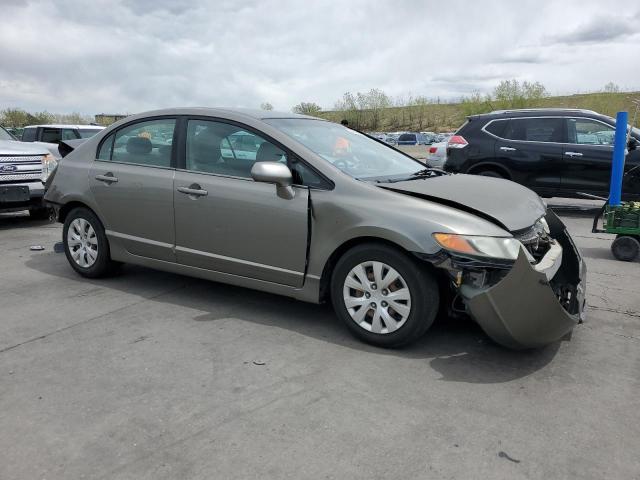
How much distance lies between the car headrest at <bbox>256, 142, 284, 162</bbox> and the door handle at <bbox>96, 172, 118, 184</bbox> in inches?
60.7

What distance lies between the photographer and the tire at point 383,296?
359cm

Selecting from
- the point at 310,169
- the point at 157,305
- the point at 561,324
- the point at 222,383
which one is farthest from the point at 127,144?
the point at 561,324

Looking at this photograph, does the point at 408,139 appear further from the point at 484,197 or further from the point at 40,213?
the point at 484,197

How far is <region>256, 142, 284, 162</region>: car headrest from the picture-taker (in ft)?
13.9

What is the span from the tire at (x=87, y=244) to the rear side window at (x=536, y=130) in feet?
24.3

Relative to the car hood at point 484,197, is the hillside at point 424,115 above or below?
above

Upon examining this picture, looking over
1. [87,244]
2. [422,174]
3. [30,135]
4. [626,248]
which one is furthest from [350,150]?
[30,135]

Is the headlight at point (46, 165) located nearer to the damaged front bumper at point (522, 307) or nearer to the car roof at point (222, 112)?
the car roof at point (222, 112)

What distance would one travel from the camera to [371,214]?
3.76m

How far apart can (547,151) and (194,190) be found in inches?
288

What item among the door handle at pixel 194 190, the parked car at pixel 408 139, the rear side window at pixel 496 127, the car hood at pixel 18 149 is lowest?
the door handle at pixel 194 190

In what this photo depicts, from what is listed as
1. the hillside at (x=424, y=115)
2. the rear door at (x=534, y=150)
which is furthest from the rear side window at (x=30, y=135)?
the hillside at (x=424, y=115)

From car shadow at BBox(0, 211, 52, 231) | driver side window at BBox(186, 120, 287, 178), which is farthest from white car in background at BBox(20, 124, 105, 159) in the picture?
driver side window at BBox(186, 120, 287, 178)

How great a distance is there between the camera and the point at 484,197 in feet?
13.1
